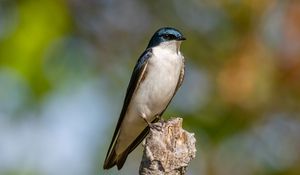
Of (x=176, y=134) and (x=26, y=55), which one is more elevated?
(x=26, y=55)

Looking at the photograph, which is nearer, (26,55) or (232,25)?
(26,55)

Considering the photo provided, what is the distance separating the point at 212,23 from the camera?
15.6ft

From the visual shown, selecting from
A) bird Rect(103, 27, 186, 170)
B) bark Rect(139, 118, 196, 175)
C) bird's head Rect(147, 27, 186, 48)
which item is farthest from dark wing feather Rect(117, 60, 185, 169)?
bark Rect(139, 118, 196, 175)

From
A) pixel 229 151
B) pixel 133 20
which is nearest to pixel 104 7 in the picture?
pixel 133 20

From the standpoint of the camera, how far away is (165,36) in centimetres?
482

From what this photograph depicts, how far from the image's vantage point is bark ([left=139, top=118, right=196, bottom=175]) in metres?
2.86

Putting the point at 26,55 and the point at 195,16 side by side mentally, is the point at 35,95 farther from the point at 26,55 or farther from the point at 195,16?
the point at 195,16

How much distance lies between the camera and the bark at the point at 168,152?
2.86 meters

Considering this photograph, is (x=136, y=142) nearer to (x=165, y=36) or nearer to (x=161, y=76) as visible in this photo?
(x=161, y=76)

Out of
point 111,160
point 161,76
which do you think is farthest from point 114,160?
point 161,76

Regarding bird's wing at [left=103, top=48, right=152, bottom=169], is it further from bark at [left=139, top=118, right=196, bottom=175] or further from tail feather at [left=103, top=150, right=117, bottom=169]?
bark at [left=139, top=118, right=196, bottom=175]

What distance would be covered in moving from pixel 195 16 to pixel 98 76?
55 cm

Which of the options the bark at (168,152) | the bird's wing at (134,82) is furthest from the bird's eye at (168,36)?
the bark at (168,152)

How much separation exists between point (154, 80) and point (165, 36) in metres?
0.22
